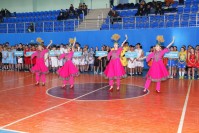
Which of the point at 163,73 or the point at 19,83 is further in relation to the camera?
the point at 19,83

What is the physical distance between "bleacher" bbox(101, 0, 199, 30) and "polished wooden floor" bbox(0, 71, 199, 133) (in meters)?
Result: 8.13

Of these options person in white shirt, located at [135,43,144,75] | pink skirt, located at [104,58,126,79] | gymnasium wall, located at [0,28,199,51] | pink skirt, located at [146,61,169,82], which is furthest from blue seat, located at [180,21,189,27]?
pink skirt, located at [104,58,126,79]

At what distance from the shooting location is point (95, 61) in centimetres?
1655

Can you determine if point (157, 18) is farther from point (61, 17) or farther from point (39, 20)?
point (39, 20)

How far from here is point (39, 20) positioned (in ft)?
79.4

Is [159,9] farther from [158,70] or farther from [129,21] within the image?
[158,70]

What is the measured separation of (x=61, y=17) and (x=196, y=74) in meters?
12.4

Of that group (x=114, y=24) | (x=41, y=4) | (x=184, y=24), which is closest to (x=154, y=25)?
(x=184, y=24)

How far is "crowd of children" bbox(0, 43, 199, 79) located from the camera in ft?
46.3

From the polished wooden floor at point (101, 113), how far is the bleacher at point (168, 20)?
813cm

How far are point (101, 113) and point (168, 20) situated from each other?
1242 centimetres

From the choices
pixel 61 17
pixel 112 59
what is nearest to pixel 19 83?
pixel 112 59

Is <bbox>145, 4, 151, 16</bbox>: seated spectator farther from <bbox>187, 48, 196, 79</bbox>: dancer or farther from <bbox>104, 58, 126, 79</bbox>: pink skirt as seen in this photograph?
<bbox>104, 58, 126, 79</bbox>: pink skirt

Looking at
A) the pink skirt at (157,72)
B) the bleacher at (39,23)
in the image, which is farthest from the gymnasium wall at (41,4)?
the pink skirt at (157,72)
